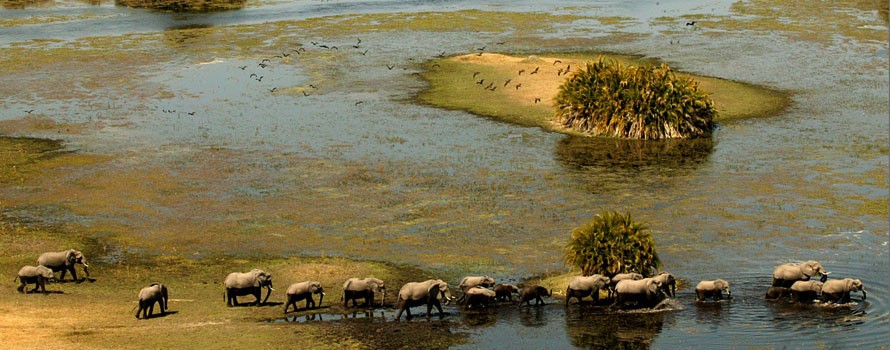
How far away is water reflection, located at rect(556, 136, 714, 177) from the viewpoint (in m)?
41.9

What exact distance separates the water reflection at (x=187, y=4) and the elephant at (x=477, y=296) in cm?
7150

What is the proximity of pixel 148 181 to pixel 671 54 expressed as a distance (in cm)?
3629

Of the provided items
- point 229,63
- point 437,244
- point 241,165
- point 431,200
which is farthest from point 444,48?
point 437,244

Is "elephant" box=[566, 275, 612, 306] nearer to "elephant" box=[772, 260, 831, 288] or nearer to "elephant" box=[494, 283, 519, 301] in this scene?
"elephant" box=[494, 283, 519, 301]

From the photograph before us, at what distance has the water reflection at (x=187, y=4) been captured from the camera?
313 feet

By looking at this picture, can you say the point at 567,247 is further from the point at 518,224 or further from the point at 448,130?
the point at 448,130

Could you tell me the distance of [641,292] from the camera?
1030 inches

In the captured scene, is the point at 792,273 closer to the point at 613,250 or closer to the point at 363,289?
the point at 613,250

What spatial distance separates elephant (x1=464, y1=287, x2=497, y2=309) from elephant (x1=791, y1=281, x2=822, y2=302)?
21.7ft

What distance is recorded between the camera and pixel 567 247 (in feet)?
99.7

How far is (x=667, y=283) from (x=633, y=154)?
17641mm

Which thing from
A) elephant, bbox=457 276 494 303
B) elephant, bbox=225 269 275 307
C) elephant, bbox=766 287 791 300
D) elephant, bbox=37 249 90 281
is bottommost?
elephant, bbox=766 287 791 300

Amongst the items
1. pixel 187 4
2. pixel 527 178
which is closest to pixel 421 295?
pixel 527 178

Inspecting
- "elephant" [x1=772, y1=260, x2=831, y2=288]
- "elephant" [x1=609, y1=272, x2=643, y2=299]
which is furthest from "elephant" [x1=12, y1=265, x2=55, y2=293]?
"elephant" [x1=772, y1=260, x2=831, y2=288]
